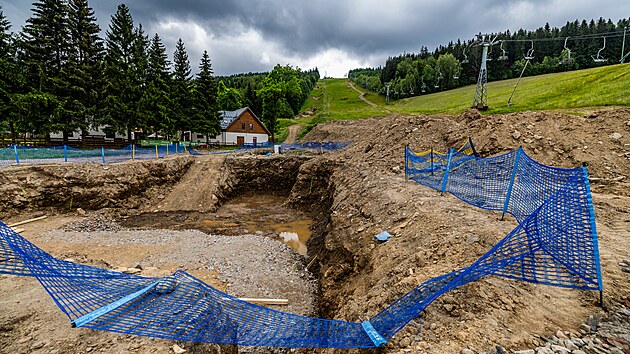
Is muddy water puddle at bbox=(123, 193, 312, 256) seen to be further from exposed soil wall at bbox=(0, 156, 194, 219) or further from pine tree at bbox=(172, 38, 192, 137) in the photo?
pine tree at bbox=(172, 38, 192, 137)

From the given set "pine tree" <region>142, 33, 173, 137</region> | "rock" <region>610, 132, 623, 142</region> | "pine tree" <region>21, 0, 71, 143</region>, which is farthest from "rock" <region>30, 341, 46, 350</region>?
"pine tree" <region>142, 33, 173, 137</region>

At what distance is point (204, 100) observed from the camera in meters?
34.5

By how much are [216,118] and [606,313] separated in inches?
1504

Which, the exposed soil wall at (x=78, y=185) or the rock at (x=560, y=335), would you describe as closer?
the rock at (x=560, y=335)

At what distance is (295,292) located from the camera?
9.14 meters

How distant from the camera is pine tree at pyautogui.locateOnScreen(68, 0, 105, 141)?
2336 cm

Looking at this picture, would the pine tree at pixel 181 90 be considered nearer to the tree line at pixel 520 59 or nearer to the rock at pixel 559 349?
the rock at pixel 559 349

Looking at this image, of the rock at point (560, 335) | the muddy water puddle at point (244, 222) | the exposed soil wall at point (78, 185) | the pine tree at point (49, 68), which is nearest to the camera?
the rock at point (560, 335)

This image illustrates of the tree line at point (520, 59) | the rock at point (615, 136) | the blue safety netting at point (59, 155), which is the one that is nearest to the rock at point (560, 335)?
the rock at point (615, 136)

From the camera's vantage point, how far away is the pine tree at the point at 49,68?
21469 mm

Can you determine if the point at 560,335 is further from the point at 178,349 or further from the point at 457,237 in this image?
the point at 178,349

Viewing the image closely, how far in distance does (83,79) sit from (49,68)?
285 cm

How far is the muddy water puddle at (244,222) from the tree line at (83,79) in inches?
578

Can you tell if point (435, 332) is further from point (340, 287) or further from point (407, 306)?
point (340, 287)
